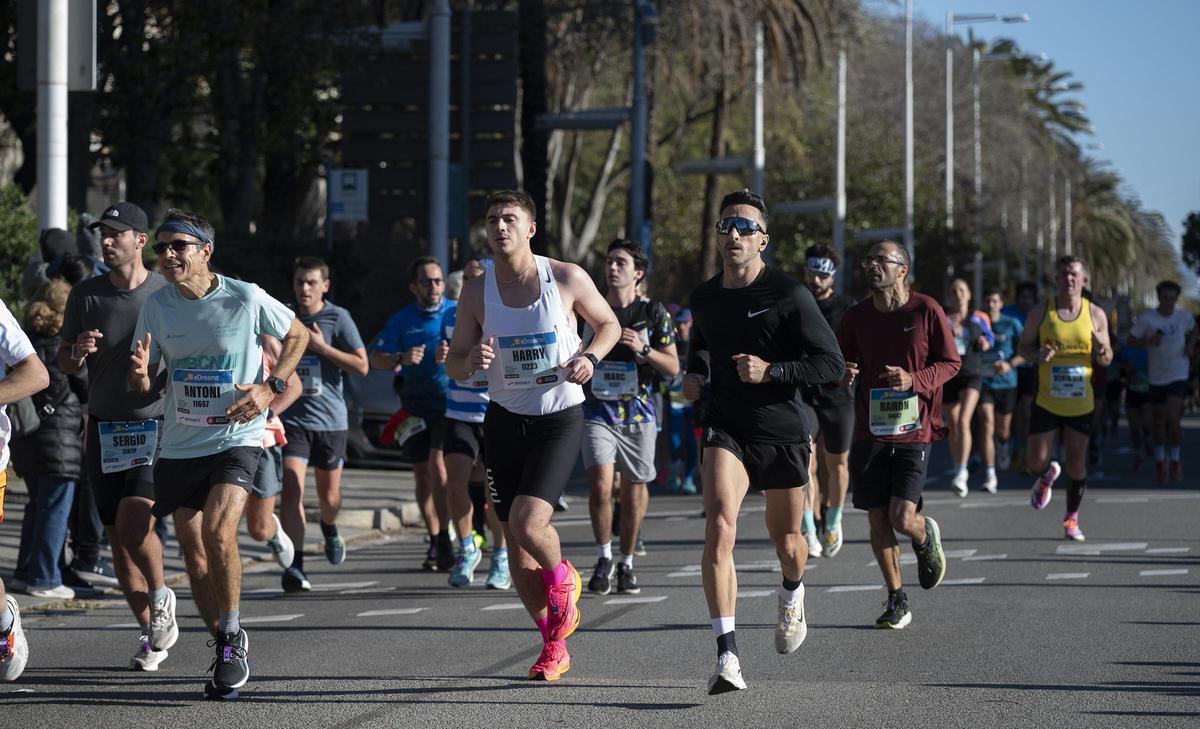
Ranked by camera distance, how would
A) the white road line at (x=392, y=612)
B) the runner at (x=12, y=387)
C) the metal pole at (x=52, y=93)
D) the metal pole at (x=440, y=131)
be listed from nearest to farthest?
the runner at (x=12, y=387) → the white road line at (x=392, y=612) → the metal pole at (x=52, y=93) → the metal pole at (x=440, y=131)

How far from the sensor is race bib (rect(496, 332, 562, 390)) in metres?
7.49

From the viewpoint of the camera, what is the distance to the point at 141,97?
2219 centimetres

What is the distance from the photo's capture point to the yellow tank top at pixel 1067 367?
41.5ft

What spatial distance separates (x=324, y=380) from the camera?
10.9 m

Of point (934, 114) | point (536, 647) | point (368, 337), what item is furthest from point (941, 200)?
point (536, 647)

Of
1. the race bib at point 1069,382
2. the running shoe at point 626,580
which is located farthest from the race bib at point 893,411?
the race bib at point 1069,382

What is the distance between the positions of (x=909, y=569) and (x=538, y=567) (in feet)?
13.5

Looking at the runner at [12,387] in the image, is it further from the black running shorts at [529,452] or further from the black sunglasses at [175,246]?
the black running shorts at [529,452]

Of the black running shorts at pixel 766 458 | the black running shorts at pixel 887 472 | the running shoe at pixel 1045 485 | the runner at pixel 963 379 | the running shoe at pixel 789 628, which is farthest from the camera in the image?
the runner at pixel 963 379

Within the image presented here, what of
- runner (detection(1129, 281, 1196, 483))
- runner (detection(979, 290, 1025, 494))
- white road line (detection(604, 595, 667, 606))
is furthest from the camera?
runner (detection(1129, 281, 1196, 483))

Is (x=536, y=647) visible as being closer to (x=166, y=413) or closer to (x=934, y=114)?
(x=166, y=413)

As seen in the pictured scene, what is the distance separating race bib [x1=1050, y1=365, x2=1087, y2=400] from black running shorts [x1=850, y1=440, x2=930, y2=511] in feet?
13.2

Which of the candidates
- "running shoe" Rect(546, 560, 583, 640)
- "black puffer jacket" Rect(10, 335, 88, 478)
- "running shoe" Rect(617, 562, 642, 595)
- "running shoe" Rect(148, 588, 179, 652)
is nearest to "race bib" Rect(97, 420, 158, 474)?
"running shoe" Rect(148, 588, 179, 652)

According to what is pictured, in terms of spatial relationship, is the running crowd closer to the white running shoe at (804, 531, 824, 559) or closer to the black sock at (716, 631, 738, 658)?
the black sock at (716, 631, 738, 658)
